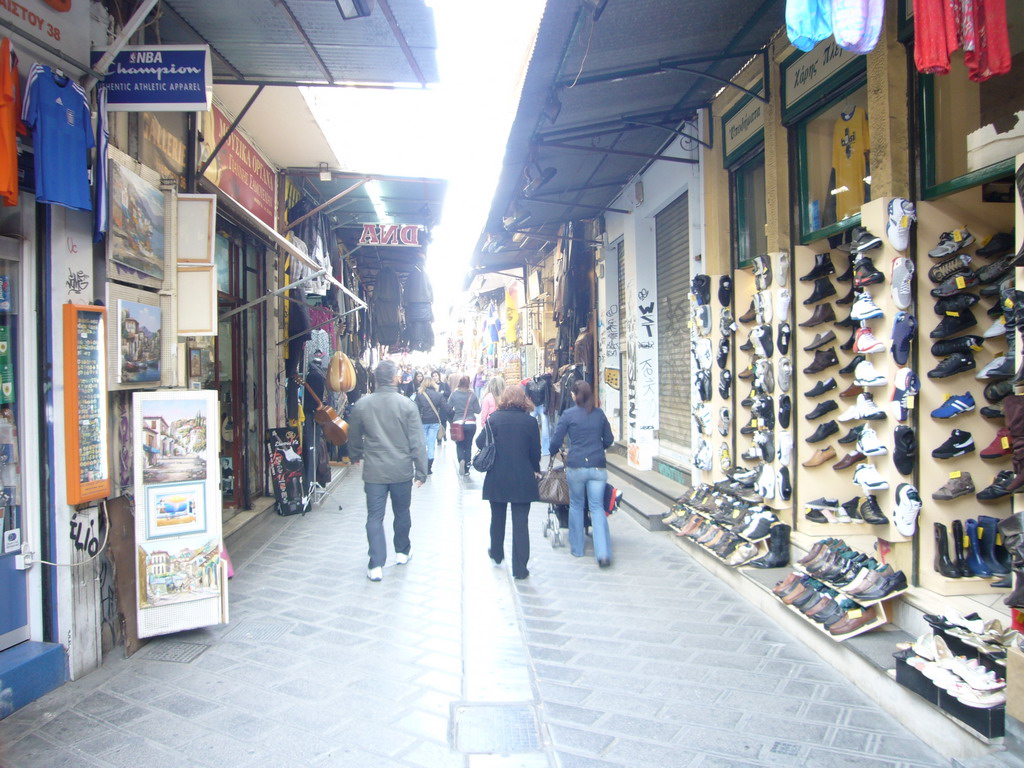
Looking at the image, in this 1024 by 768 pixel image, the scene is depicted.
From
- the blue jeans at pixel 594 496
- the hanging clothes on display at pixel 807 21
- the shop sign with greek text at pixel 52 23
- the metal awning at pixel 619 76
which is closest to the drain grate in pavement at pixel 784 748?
the blue jeans at pixel 594 496

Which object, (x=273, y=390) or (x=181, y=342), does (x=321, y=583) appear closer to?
(x=181, y=342)

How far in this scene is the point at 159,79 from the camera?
4.22 meters

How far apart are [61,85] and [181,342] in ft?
6.83

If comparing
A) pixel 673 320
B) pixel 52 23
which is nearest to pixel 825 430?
pixel 673 320

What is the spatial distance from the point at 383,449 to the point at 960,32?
15.9 ft

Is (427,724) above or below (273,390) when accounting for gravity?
below

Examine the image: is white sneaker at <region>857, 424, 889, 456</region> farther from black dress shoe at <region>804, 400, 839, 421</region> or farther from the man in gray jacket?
the man in gray jacket

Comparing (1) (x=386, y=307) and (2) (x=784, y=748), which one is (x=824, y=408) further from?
(1) (x=386, y=307)

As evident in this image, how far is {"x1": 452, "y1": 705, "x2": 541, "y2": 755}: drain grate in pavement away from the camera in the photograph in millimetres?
3232

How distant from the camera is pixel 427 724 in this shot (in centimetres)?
345

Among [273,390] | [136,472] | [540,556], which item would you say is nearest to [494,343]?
[273,390]

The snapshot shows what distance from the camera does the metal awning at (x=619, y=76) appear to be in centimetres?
523

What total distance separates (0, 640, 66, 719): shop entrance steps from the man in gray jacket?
8.11 feet

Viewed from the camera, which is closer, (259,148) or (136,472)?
(136,472)
